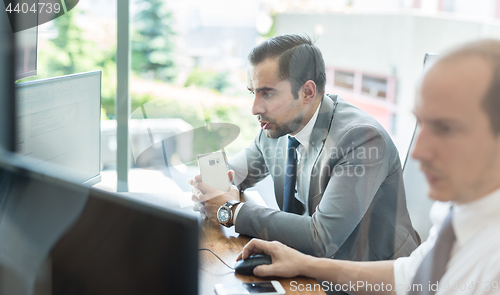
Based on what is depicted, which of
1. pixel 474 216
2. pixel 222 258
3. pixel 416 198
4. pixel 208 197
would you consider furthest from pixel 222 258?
pixel 416 198

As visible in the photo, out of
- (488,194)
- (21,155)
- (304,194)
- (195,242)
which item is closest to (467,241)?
(488,194)

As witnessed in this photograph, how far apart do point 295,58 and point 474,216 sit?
85 cm

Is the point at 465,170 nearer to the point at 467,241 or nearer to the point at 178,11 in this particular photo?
the point at 467,241

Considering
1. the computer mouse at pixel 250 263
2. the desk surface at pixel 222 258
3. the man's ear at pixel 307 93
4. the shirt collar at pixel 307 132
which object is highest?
the man's ear at pixel 307 93

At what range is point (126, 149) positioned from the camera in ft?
7.17

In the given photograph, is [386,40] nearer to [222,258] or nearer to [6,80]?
[222,258]

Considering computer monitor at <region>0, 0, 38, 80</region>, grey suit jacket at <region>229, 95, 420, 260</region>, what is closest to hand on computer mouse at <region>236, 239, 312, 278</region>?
grey suit jacket at <region>229, 95, 420, 260</region>

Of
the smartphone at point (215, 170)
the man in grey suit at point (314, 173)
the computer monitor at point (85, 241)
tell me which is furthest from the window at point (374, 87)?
the computer monitor at point (85, 241)

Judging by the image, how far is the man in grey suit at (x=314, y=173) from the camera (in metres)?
1.11

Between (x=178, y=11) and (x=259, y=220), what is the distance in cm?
138

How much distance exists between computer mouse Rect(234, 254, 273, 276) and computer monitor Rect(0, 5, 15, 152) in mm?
770

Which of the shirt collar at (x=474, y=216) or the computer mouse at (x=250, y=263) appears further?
the computer mouse at (x=250, y=263)

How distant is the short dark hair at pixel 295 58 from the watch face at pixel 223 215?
1.63 ft

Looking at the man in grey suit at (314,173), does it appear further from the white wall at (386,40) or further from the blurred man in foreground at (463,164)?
the blurred man in foreground at (463,164)
